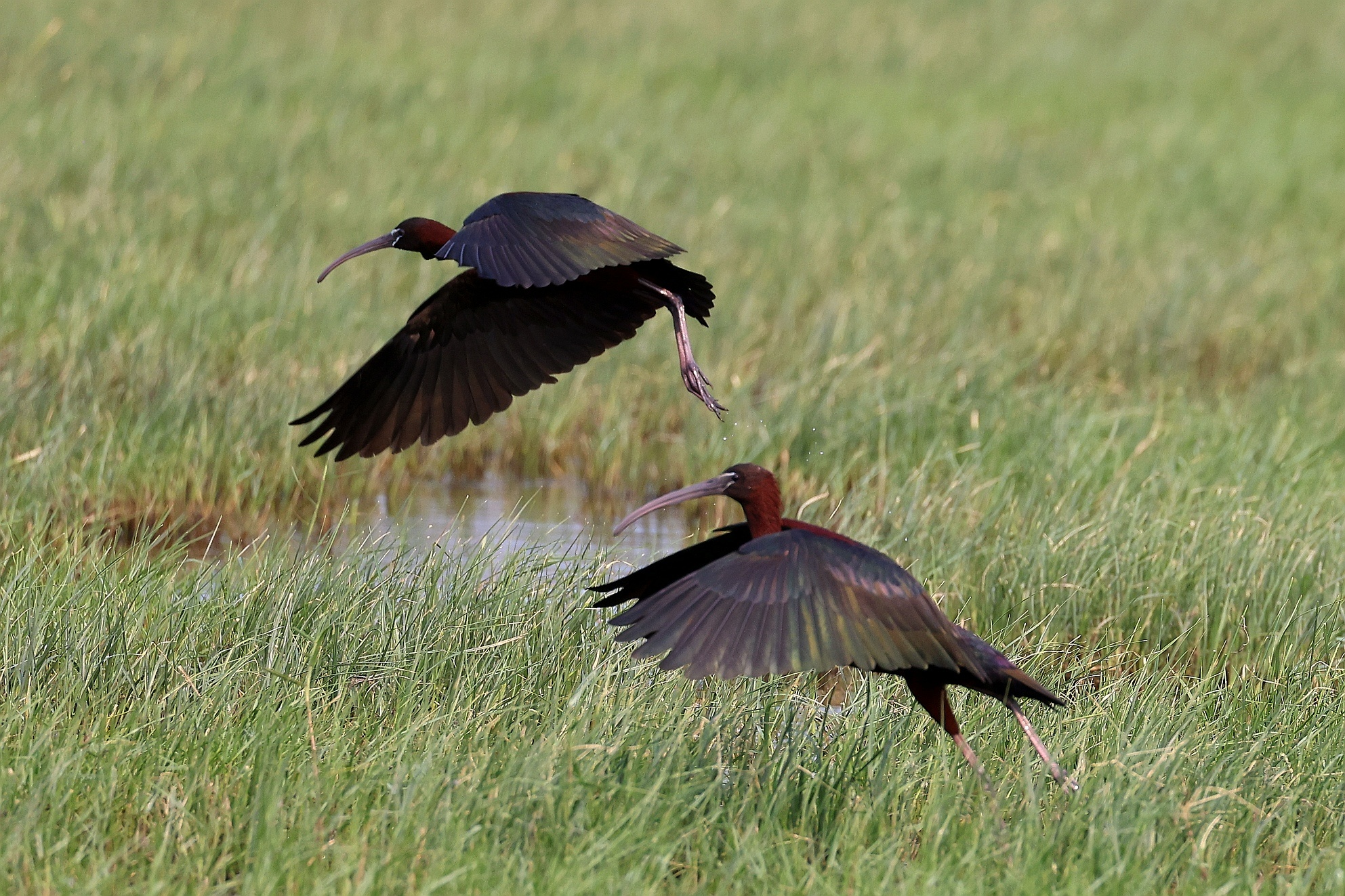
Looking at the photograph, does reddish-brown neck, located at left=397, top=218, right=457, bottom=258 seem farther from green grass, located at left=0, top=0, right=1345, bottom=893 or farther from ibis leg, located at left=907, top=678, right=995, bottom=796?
ibis leg, located at left=907, top=678, right=995, bottom=796

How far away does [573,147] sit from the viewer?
9.80 meters

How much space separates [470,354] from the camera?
458 cm

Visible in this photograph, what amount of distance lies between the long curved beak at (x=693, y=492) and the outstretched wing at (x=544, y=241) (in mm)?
687

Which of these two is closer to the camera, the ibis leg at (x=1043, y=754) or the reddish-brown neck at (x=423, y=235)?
the ibis leg at (x=1043, y=754)

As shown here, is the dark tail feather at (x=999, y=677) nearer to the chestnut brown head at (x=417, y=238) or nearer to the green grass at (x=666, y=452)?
the green grass at (x=666, y=452)

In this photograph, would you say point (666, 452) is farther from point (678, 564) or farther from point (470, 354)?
point (678, 564)

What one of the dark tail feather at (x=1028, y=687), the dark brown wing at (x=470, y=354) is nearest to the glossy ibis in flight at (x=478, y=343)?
the dark brown wing at (x=470, y=354)

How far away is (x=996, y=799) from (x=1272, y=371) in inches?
205

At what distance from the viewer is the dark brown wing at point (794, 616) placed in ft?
9.80

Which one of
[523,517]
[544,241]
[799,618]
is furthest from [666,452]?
[799,618]

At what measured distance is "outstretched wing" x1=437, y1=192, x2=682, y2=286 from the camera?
12.6 ft

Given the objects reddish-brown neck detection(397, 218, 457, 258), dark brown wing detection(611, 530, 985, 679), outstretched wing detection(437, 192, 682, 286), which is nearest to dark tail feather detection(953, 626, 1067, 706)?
dark brown wing detection(611, 530, 985, 679)

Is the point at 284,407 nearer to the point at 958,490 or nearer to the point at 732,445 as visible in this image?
the point at 732,445

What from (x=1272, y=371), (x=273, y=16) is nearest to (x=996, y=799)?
(x=1272, y=371)
